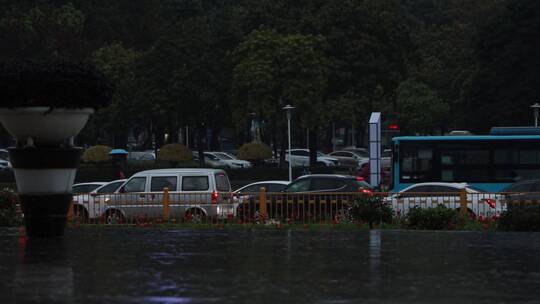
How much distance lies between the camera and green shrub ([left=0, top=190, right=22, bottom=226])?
24.5m

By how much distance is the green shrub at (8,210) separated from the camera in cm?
2447

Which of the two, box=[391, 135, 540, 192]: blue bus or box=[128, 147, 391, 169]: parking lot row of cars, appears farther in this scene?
box=[128, 147, 391, 169]: parking lot row of cars

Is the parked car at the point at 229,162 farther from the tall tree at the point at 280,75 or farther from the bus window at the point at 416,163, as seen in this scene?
the bus window at the point at 416,163

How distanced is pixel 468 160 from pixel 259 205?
51.7 ft

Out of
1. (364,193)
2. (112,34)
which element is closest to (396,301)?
(364,193)

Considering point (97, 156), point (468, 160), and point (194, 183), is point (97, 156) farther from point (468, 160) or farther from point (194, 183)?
point (194, 183)

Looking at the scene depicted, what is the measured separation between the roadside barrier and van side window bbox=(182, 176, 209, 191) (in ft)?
6.74

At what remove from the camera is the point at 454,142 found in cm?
3984

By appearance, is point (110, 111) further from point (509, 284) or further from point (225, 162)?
point (509, 284)

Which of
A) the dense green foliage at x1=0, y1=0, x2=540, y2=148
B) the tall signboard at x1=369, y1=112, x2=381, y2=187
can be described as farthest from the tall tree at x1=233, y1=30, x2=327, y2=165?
the tall signboard at x1=369, y1=112, x2=381, y2=187

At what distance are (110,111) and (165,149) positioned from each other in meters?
6.08

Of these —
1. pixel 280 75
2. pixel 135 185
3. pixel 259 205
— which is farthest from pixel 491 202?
pixel 280 75

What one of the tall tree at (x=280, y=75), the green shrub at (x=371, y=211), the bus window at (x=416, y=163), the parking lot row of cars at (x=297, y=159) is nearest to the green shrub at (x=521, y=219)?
the green shrub at (x=371, y=211)

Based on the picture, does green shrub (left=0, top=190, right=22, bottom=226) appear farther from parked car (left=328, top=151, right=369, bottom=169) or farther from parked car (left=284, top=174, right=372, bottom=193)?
parked car (left=328, top=151, right=369, bottom=169)
